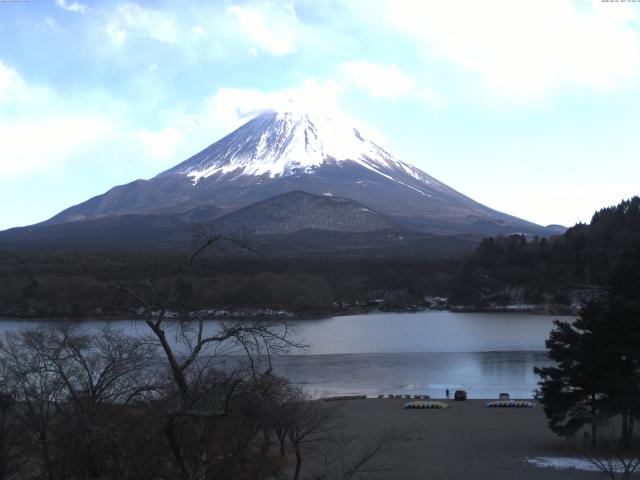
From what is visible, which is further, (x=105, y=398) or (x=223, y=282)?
(x=223, y=282)

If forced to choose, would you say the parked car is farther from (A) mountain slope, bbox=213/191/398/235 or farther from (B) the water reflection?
(A) mountain slope, bbox=213/191/398/235

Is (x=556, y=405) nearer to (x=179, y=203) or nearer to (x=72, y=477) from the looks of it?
(x=72, y=477)

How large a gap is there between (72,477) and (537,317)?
126ft

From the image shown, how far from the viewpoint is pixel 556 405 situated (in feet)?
37.3

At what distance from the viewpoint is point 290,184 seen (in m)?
101

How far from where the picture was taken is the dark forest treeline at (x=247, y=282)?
1581 inches

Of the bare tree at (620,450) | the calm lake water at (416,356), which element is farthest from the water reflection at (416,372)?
the bare tree at (620,450)

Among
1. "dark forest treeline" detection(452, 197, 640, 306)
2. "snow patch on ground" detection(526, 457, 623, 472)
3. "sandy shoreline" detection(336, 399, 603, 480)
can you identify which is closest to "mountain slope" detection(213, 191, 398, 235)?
"dark forest treeline" detection(452, 197, 640, 306)

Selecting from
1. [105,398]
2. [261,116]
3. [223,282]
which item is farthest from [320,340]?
[261,116]

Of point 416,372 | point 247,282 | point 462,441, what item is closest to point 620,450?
point 462,441

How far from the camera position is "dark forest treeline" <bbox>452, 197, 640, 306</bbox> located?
159ft

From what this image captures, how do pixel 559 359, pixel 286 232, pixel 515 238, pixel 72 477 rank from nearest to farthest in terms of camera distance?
pixel 72 477, pixel 559 359, pixel 515 238, pixel 286 232

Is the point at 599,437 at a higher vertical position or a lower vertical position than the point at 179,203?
lower

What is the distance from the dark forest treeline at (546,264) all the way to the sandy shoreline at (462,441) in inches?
1320
